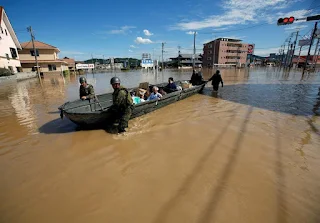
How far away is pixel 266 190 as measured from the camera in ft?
9.95

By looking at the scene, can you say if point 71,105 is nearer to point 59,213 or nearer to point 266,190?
point 59,213

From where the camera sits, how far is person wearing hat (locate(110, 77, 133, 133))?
507cm

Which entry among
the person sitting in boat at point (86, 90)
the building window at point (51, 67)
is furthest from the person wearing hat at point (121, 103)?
the building window at point (51, 67)

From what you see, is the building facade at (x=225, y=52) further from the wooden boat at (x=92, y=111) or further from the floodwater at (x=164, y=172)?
the floodwater at (x=164, y=172)

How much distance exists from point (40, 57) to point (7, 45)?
7.91 metres

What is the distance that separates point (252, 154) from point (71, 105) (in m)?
6.12

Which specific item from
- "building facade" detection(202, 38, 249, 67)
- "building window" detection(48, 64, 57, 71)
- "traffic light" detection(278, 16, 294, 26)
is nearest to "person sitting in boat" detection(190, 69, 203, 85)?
"traffic light" detection(278, 16, 294, 26)

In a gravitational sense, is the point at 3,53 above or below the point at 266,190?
above

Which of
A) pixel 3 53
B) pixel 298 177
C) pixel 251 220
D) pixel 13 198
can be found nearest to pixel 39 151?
pixel 13 198

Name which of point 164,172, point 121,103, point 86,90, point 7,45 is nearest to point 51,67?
point 7,45

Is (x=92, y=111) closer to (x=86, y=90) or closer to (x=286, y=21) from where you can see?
(x=86, y=90)

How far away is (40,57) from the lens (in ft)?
109

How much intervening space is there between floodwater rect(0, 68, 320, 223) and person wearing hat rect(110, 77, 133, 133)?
0.60 m

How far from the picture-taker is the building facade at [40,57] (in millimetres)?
32281
